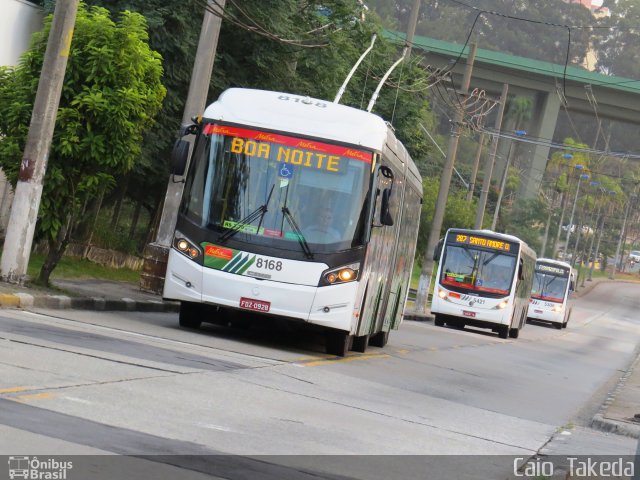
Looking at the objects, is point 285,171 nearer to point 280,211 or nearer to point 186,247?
point 280,211

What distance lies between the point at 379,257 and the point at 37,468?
12.7 meters

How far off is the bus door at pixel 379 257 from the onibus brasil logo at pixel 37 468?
10.5 meters

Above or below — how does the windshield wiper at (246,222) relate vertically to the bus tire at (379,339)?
above

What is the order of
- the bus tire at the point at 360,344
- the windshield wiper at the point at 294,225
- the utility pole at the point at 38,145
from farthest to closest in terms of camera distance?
the bus tire at the point at 360,344, the utility pole at the point at 38,145, the windshield wiper at the point at 294,225

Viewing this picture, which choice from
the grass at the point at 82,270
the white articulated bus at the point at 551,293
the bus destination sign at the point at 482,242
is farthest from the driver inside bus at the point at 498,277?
the white articulated bus at the point at 551,293

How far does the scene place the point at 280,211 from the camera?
55.3 ft

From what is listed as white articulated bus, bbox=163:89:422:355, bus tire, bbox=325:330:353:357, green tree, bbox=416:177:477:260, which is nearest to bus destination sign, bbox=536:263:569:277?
green tree, bbox=416:177:477:260

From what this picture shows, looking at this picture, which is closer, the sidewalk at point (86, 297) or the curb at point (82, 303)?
the curb at point (82, 303)

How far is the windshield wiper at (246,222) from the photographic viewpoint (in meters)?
16.9

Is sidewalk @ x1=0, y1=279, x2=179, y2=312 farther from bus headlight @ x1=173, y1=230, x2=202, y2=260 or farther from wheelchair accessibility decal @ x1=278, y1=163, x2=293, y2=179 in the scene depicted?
wheelchair accessibility decal @ x1=278, y1=163, x2=293, y2=179

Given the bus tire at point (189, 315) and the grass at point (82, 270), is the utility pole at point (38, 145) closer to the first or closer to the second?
the bus tire at point (189, 315)

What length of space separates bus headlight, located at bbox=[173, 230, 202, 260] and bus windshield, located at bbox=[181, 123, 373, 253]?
29cm

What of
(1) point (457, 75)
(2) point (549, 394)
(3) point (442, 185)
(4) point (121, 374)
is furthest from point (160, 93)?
(1) point (457, 75)

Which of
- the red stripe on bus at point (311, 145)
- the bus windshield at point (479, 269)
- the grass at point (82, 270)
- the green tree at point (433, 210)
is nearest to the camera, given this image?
the red stripe on bus at point (311, 145)
